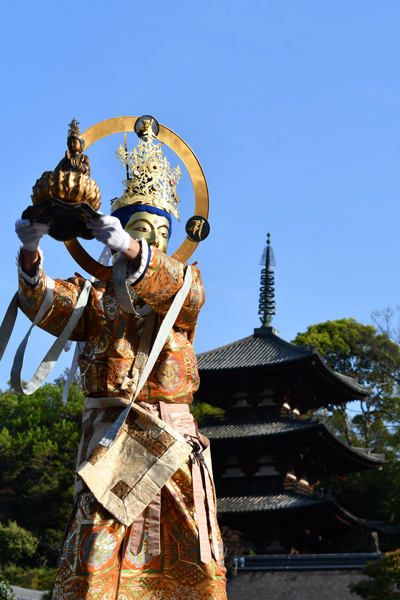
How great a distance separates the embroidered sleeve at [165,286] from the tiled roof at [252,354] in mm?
20622

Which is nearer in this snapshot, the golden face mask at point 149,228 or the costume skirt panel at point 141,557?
the costume skirt panel at point 141,557

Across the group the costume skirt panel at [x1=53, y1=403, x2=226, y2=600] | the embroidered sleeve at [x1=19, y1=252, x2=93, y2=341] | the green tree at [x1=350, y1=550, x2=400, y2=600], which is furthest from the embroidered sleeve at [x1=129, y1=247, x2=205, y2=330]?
the green tree at [x1=350, y1=550, x2=400, y2=600]

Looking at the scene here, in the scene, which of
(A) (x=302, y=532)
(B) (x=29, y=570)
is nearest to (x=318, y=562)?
(A) (x=302, y=532)

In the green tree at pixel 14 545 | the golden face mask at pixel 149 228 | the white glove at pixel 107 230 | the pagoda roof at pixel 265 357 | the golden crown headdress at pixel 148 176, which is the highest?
the pagoda roof at pixel 265 357

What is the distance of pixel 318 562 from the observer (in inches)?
805

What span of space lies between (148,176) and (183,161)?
418 mm

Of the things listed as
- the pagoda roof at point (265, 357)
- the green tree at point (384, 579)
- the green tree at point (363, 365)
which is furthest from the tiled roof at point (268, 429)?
the green tree at point (363, 365)

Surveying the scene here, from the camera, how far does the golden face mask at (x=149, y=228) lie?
4.68 metres

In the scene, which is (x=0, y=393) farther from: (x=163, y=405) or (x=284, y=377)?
(x=163, y=405)

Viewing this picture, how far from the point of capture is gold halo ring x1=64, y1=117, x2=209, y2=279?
489cm

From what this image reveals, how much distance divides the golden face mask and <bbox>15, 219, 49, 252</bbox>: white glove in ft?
2.79

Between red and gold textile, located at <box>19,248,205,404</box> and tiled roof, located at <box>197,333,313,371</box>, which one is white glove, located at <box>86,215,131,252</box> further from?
tiled roof, located at <box>197,333,313,371</box>

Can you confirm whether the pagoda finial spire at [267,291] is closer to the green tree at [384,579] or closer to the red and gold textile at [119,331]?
the green tree at [384,579]

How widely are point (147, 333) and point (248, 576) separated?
17.5 meters
